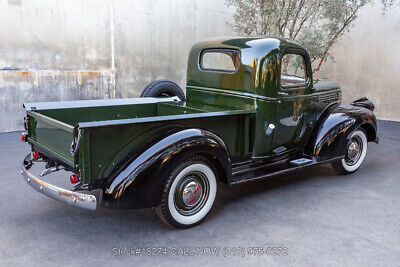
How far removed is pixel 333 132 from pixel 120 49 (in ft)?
18.2

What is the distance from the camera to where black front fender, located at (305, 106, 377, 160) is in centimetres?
457

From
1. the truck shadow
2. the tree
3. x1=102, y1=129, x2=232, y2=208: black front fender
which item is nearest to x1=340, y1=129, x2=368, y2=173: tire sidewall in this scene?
the truck shadow

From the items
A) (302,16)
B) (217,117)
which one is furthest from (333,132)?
(302,16)

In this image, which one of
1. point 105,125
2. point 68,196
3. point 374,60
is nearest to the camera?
point 105,125

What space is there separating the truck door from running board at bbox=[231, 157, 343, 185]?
162 millimetres

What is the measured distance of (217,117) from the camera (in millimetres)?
3602

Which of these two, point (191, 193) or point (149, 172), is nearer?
point (149, 172)

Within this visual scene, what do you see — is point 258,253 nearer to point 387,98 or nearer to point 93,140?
point 93,140

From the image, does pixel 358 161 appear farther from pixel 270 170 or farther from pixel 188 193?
pixel 188 193

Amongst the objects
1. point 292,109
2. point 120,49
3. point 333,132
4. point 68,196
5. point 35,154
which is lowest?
point 68,196

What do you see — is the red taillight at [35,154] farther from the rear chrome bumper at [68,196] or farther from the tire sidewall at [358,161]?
the tire sidewall at [358,161]

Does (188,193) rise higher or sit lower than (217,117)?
lower

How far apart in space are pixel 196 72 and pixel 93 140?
7.11 feet

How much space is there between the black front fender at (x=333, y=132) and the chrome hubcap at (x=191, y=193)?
1706 mm
